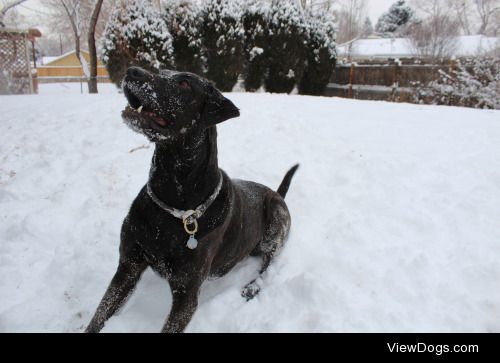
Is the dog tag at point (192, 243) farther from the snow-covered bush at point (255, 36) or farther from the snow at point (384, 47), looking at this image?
the snow at point (384, 47)

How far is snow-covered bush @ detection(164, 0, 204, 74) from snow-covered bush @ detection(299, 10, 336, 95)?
153 inches

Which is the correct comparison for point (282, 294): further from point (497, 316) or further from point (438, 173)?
point (438, 173)

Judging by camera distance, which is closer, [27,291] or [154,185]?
[154,185]


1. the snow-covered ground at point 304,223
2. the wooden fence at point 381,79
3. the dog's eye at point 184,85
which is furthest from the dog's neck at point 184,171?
the wooden fence at point 381,79

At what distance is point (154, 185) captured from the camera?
2402 mm

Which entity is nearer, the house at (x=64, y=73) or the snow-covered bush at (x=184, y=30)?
the snow-covered bush at (x=184, y=30)

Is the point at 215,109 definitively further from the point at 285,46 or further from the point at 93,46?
the point at 93,46

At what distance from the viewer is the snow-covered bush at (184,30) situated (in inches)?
394

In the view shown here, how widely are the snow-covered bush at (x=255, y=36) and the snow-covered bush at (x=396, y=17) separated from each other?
1618 inches

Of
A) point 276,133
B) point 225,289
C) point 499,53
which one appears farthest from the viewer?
point 499,53

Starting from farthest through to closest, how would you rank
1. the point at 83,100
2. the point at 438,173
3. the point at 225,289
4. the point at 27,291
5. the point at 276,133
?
1. the point at 83,100
2. the point at 276,133
3. the point at 438,173
4. the point at 225,289
5. the point at 27,291

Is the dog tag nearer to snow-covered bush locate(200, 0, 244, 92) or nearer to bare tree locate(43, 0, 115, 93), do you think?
snow-covered bush locate(200, 0, 244, 92)
